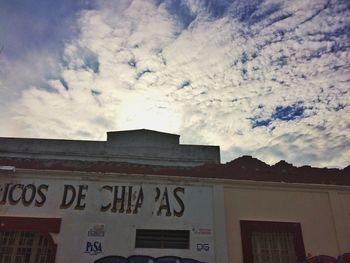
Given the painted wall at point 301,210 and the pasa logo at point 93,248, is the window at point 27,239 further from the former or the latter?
the painted wall at point 301,210

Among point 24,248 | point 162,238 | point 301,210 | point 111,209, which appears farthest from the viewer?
point 301,210

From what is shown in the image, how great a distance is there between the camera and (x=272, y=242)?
9688 millimetres

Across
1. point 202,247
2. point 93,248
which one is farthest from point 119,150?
point 202,247

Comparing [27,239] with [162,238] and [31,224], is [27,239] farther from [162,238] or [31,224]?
[162,238]

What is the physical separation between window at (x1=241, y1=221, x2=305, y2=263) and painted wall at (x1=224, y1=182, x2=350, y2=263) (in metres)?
0.17

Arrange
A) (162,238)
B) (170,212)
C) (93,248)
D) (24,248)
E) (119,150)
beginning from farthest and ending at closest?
1. (119,150)
2. (170,212)
3. (162,238)
4. (24,248)
5. (93,248)

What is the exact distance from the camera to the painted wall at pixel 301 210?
31.7 ft

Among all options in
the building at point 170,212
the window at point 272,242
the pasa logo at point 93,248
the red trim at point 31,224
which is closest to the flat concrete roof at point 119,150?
Answer: the building at point 170,212

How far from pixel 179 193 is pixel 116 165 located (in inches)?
88.0

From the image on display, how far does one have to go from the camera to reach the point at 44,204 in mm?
9477

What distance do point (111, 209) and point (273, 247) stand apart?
498 centimetres

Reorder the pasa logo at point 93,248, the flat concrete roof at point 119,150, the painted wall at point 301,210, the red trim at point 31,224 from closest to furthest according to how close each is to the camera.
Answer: the pasa logo at point 93,248
the red trim at point 31,224
the painted wall at point 301,210
the flat concrete roof at point 119,150

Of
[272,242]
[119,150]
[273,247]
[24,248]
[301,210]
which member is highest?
[119,150]

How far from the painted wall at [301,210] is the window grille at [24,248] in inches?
210
